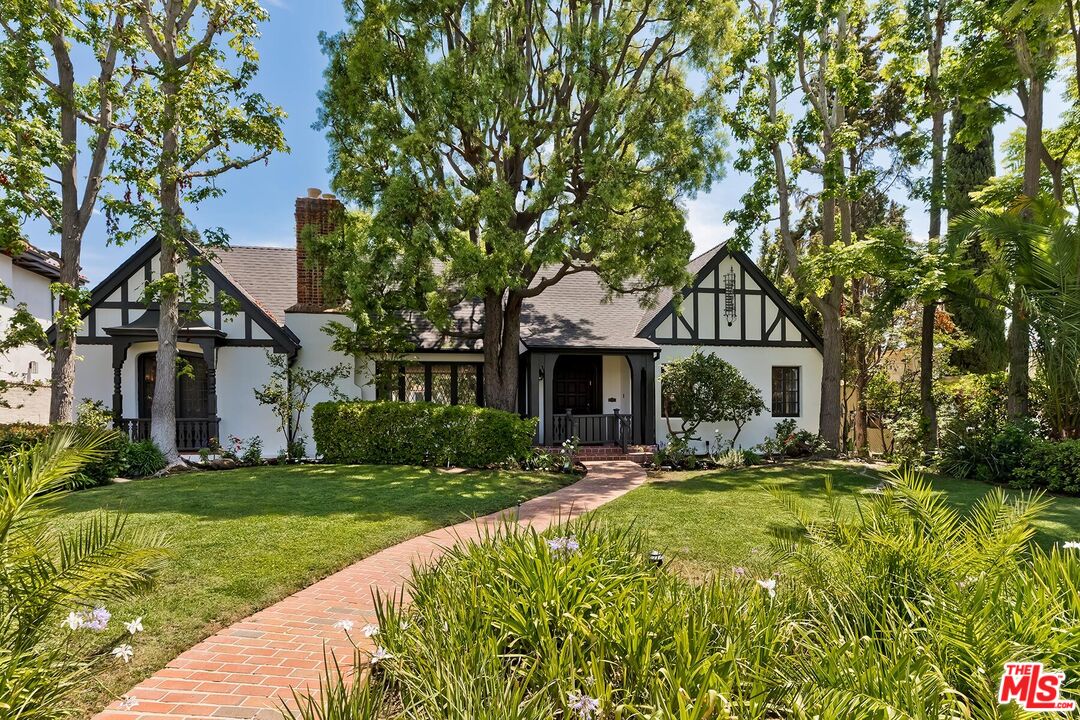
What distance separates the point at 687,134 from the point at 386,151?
7498 millimetres

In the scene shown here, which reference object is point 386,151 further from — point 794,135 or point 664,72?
point 794,135

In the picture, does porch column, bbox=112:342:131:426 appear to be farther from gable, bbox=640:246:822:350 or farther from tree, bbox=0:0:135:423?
gable, bbox=640:246:822:350

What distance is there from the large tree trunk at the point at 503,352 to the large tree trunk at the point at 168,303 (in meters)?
7.47

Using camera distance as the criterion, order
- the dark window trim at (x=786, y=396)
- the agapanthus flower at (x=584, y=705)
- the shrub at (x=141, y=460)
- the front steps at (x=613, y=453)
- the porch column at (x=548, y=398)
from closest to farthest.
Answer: the agapanthus flower at (x=584, y=705), the shrub at (x=141, y=460), the front steps at (x=613, y=453), the porch column at (x=548, y=398), the dark window trim at (x=786, y=396)

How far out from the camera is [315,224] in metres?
15.3

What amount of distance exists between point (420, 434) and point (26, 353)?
15.4m

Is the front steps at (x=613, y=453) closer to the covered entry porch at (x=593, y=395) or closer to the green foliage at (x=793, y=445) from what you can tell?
the covered entry porch at (x=593, y=395)

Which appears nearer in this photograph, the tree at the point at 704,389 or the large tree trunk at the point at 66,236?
the large tree trunk at the point at 66,236

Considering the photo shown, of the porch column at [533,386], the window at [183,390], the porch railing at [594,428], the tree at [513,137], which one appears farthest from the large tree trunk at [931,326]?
the window at [183,390]

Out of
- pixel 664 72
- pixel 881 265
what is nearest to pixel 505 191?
pixel 664 72

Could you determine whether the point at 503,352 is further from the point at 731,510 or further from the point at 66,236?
the point at 66,236

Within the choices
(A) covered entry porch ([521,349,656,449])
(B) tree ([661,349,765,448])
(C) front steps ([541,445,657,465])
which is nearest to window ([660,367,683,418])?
(B) tree ([661,349,765,448])

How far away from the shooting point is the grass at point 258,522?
14.4 feet

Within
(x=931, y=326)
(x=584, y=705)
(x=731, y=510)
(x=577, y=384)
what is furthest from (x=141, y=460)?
(x=931, y=326)
